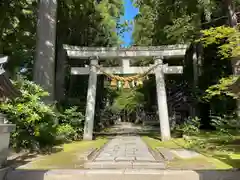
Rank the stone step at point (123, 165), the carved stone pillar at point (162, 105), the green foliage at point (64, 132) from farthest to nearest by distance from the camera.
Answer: the carved stone pillar at point (162, 105)
the green foliage at point (64, 132)
the stone step at point (123, 165)

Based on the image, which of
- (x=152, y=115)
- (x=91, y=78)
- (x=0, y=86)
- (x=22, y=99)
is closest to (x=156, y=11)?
(x=91, y=78)

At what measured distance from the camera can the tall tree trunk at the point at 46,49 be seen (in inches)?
458

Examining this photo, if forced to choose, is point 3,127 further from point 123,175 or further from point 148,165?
point 148,165

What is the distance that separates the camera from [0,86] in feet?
16.2

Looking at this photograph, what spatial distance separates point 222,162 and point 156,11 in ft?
43.2

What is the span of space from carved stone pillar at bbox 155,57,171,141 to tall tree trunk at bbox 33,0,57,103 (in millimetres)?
5136

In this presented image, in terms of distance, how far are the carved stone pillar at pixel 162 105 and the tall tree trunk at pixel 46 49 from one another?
5.14 m

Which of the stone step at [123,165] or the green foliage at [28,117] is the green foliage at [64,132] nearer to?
the green foliage at [28,117]

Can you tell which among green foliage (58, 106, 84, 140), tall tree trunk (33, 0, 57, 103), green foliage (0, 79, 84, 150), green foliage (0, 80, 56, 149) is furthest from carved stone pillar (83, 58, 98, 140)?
green foliage (0, 80, 56, 149)

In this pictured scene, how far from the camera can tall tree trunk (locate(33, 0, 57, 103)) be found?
458 inches

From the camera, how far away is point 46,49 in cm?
1198

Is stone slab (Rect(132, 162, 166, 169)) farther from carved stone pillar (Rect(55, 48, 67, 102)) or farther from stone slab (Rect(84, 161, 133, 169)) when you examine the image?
carved stone pillar (Rect(55, 48, 67, 102))

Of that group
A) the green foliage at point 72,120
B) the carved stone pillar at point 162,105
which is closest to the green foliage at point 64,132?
the green foliage at point 72,120

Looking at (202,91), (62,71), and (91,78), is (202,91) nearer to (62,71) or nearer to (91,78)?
(91,78)
